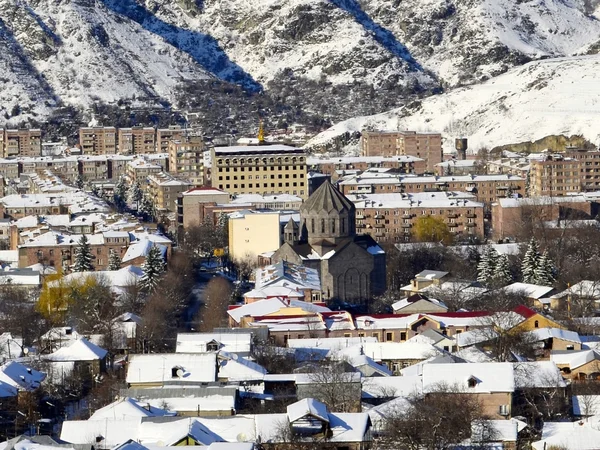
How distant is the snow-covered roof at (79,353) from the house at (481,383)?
11.9 metres

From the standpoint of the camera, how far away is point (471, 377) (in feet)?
150

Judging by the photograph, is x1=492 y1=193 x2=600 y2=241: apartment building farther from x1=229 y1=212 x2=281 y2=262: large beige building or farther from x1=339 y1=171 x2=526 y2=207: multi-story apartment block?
x1=229 y1=212 x2=281 y2=262: large beige building

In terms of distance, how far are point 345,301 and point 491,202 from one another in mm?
38368

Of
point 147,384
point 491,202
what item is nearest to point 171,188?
point 491,202

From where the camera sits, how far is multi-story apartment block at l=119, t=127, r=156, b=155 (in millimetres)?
153875

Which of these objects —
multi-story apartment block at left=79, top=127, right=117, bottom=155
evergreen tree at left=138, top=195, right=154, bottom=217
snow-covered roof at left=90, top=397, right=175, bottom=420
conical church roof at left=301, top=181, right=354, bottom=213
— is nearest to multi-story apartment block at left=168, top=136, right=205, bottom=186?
evergreen tree at left=138, top=195, right=154, bottom=217

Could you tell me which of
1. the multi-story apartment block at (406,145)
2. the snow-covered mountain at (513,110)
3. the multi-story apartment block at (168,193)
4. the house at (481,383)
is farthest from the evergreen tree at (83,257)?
the snow-covered mountain at (513,110)

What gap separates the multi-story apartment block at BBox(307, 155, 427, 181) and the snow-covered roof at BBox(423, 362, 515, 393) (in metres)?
79.2

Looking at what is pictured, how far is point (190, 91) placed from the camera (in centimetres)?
18238

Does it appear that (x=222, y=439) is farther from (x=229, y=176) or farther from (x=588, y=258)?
(x=229, y=176)

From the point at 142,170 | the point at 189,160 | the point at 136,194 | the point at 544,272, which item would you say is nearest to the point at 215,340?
the point at 544,272

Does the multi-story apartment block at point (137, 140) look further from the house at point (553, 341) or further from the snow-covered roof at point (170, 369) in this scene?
the snow-covered roof at point (170, 369)

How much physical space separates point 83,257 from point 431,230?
1945cm

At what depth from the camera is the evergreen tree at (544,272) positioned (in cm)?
7338
